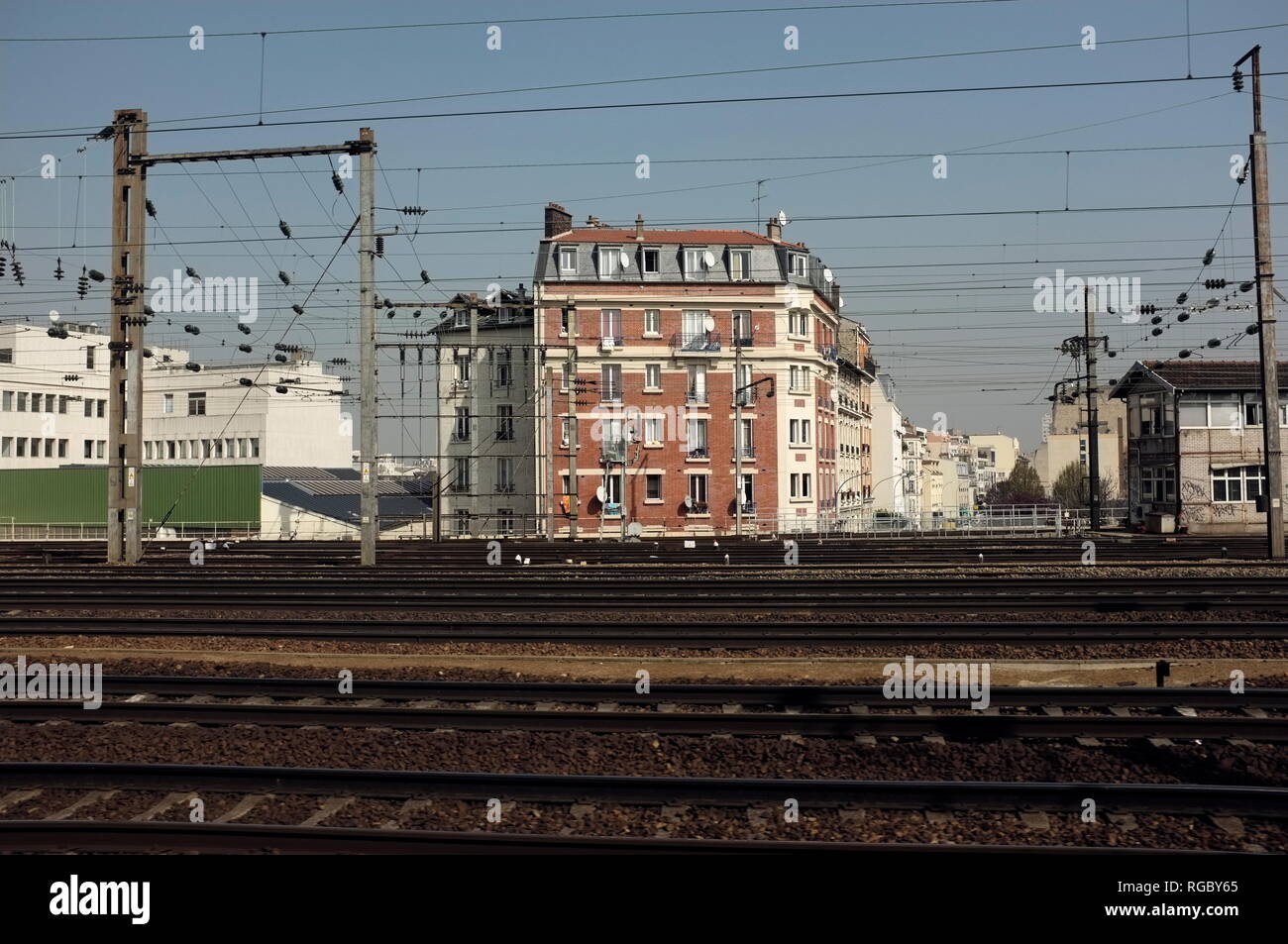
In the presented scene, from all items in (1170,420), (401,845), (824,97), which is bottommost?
(401,845)

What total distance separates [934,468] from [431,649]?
438 ft

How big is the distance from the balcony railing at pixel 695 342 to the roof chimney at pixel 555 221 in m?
9.68

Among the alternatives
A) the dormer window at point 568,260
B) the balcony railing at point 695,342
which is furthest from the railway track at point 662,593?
the dormer window at point 568,260

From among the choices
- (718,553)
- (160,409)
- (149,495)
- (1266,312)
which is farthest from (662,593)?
(160,409)

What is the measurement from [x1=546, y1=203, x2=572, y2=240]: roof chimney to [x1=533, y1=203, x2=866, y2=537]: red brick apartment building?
280cm

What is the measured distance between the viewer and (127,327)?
1193 inches

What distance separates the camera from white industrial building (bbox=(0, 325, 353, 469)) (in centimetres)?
7200

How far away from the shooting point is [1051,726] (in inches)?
408

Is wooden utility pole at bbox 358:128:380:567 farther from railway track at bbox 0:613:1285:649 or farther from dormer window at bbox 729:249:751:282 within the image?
dormer window at bbox 729:249:751:282

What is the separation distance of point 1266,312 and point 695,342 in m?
32.7

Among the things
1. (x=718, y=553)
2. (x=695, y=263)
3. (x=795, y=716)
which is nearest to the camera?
(x=795, y=716)

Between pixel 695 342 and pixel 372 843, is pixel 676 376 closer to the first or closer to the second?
pixel 695 342
